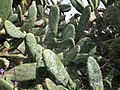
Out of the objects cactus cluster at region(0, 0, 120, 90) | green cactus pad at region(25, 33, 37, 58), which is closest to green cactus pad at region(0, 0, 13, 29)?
cactus cluster at region(0, 0, 120, 90)

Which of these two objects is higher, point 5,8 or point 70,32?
point 5,8

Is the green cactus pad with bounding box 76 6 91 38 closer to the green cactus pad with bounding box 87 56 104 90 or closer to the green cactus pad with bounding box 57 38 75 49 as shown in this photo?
the green cactus pad with bounding box 57 38 75 49

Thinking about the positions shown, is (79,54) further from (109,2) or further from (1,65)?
(109,2)

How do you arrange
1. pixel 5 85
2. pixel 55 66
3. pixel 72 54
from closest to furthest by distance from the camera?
1. pixel 5 85
2. pixel 55 66
3. pixel 72 54

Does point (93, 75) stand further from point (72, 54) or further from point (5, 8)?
point (5, 8)

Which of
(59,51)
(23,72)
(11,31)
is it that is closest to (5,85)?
(23,72)

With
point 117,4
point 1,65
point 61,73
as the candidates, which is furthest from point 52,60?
point 117,4

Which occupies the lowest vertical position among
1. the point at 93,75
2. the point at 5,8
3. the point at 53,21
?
the point at 93,75
